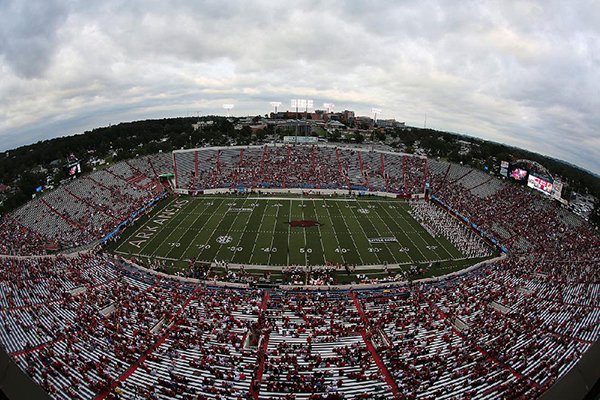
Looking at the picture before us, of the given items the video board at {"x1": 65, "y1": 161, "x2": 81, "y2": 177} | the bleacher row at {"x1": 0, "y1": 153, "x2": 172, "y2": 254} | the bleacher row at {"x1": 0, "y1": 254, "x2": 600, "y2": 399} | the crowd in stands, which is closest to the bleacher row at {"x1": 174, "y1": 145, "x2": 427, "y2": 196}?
the bleacher row at {"x1": 0, "y1": 153, "x2": 172, "y2": 254}

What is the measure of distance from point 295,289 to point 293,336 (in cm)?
700

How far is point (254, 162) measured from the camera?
205 ft

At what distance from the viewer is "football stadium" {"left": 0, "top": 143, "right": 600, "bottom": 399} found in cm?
1553

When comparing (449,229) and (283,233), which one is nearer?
(283,233)

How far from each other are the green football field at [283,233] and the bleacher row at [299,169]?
547 cm

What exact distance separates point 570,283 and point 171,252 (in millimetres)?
31890

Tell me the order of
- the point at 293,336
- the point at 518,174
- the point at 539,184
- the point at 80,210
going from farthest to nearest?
the point at 518,174 → the point at 539,184 → the point at 80,210 → the point at 293,336

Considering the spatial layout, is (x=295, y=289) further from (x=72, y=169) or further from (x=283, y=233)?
(x=72, y=169)

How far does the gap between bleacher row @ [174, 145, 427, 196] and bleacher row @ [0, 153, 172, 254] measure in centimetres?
727

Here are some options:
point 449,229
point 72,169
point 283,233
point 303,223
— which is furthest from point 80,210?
point 449,229

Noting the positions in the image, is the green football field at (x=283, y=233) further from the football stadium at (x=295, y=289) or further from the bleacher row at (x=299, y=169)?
the bleacher row at (x=299, y=169)

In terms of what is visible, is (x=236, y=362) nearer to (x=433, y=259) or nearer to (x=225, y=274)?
(x=225, y=274)

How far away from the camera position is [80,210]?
1710 inches

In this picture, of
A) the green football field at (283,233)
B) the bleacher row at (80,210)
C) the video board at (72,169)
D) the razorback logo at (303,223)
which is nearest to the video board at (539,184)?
the green football field at (283,233)
